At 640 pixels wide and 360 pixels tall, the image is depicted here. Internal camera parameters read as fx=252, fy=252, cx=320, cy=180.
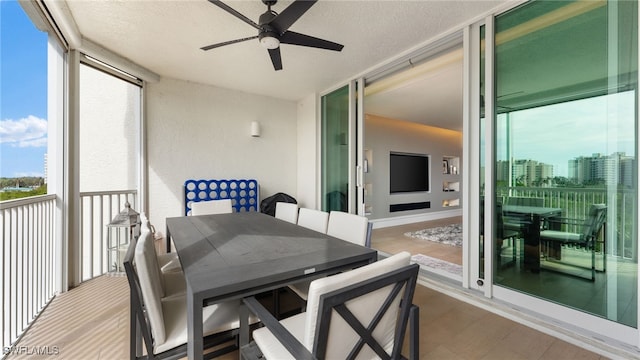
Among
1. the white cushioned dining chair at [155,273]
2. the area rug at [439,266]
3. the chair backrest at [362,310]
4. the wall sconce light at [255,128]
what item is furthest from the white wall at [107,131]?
the area rug at [439,266]

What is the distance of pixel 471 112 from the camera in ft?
7.70

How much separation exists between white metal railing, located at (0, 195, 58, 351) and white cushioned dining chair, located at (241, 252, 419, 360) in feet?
6.17

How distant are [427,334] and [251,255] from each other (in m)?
1.40

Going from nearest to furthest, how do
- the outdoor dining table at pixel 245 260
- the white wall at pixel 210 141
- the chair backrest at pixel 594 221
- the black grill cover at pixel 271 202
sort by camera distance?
the outdoor dining table at pixel 245 260 < the chair backrest at pixel 594 221 < the white wall at pixel 210 141 < the black grill cover at pixel 271 202

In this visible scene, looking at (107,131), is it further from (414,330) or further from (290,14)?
(414,330)

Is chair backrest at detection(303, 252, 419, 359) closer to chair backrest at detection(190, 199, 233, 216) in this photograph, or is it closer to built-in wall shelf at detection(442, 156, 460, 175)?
chair backrest at detection(190, 199, 233, 216)

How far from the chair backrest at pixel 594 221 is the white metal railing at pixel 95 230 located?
453 centimetres

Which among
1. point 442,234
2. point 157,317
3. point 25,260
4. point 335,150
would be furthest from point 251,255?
point 442,234

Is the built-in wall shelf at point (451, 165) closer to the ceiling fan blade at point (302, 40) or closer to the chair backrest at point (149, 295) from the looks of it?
the ceiling fan blade at point (302, 40)

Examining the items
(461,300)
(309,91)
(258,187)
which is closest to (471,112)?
(461,300)

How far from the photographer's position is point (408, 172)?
20.6 ft

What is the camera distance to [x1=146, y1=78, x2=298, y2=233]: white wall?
12.3 feet

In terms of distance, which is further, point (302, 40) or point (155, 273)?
point (302, 40)

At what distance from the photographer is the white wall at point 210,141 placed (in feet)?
12.3
